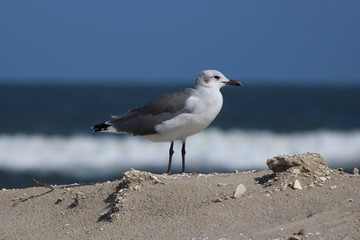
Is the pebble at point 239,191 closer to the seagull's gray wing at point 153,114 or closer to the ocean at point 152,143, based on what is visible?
the seagull's gray wing at point 153,114

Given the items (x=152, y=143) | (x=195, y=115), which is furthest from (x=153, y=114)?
(x=152, y=143)

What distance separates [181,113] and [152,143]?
11601mm

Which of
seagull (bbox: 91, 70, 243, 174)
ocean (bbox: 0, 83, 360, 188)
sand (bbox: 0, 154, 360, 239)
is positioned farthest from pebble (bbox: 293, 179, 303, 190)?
ocean (bbox: 0, 83, 360, 188)

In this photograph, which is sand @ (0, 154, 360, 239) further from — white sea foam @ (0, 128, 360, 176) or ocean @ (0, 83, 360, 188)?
white sea foam @ (0, 128, 360, 176)

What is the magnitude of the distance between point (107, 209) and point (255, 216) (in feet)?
3.89

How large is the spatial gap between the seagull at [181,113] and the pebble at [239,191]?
1810mm

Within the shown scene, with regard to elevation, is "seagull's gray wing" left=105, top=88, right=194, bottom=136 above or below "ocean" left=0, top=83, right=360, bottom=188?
above

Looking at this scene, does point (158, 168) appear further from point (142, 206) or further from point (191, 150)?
point (142, 206)

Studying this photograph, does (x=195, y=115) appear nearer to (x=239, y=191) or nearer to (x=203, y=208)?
(x=239, y=191)

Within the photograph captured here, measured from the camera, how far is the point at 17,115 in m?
27.0

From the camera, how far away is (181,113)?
668cm

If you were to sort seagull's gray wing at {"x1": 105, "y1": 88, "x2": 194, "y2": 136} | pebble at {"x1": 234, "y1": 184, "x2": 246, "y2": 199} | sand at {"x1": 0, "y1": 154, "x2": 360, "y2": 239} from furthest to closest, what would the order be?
1. seagull's gray wing at {"x1": 105, "y1": 88, "x2": 194, "y2": 136}
2. pebble at {"x1": 234, "y1": 184, "x2": 246, "y2": 199}
3. sand at {"x1": 0, "y1": 154, "x2": 360, "y2": 239}

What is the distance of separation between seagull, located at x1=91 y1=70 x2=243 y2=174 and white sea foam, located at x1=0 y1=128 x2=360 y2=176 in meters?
7.32

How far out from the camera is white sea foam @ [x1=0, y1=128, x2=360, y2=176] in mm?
16500
